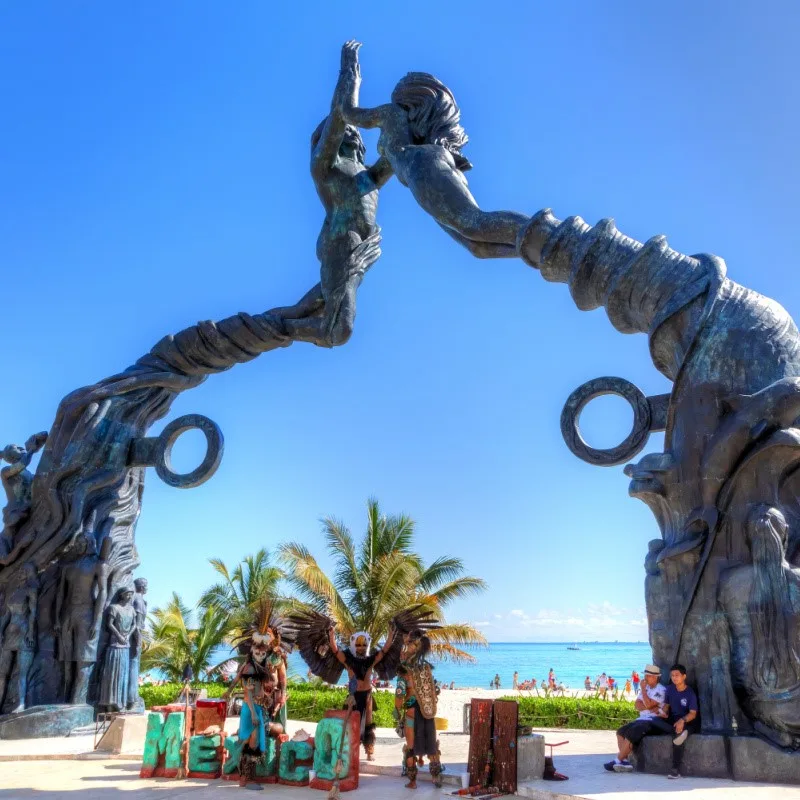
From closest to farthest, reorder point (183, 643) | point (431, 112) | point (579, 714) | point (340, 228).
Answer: point (431, 112) → point (340, 228) → point (579, 714) → point (183, 643)

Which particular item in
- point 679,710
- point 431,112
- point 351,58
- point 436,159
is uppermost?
point 351,58

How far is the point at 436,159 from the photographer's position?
10531 millimetres

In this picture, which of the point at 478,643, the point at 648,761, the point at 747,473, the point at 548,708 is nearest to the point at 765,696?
the point at 648,761

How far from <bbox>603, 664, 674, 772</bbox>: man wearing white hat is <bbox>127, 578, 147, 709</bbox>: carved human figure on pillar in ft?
24.7

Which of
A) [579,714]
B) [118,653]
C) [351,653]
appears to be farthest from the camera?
[579,714]

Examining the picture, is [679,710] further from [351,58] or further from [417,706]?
[351,58]

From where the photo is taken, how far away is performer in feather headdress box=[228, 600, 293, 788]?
7.19 m

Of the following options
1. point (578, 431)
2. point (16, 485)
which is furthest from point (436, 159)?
point (16, 485)

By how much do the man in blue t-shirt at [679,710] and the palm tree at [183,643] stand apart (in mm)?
17208

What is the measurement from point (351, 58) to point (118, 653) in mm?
10328

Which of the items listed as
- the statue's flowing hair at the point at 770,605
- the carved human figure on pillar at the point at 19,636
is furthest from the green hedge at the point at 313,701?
the statue's flowing hair at the point at 770,605

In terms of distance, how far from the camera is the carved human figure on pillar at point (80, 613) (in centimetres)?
1144

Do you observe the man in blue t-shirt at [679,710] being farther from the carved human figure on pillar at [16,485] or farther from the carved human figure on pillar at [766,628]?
the carved human figure on pillar at [16,485]

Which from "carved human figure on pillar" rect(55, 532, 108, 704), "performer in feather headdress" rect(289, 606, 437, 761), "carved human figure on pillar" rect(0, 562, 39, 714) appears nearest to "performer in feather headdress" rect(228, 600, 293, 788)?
"performer in feather headdress" rect(289, 606, 437, 761)
